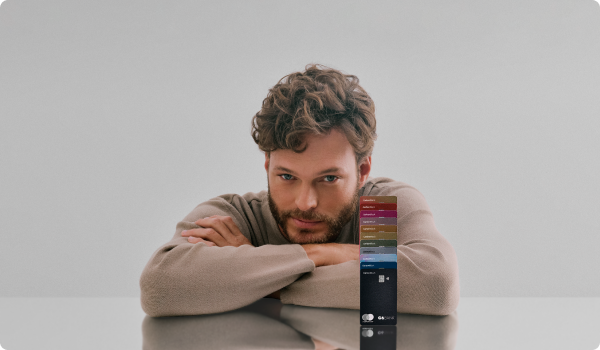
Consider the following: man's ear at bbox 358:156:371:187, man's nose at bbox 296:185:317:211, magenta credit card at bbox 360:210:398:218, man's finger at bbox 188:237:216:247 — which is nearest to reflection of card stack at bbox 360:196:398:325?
magenta credit card at bbox 360:210:398:218

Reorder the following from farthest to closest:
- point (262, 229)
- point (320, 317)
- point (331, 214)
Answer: point (262, 229)
point (331, 214)
point (320, 317)

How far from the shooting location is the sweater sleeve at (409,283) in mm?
1523

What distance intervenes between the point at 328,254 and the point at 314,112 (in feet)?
1.86

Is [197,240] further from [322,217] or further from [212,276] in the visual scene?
[322,217]

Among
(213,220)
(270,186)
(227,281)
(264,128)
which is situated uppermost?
(264,128)

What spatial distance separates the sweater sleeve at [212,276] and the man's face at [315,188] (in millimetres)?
318

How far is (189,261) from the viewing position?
1.58 meters

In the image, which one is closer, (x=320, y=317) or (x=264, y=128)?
(x=320, y=317)

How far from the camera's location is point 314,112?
1.95 m

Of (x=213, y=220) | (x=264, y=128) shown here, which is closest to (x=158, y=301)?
(x=213, y=220)

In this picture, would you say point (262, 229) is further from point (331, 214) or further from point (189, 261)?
point (189, 261)

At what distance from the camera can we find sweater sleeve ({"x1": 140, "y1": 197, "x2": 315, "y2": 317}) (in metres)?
1.55

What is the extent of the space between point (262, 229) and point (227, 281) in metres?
0.63

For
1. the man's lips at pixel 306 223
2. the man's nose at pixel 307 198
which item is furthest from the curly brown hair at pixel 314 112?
the man's lips at pixel 306 223
